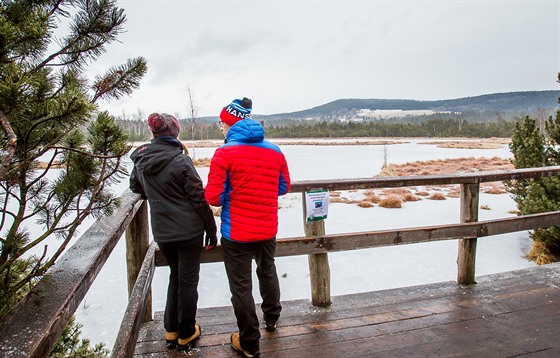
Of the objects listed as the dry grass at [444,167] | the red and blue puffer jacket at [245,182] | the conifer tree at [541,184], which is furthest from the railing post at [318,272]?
the dry grass at [444,167]

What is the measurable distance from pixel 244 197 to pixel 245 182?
9 centimetres

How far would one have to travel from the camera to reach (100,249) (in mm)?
1364

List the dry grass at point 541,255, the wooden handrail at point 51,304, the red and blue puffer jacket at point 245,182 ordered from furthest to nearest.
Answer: the dry grass at point 541,255
the red and blue puffer jacket at point 245,182
the wooden handrail at point 51,304

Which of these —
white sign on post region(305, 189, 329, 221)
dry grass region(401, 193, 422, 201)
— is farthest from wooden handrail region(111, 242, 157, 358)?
dry grass region(401, 193, 422, 201)

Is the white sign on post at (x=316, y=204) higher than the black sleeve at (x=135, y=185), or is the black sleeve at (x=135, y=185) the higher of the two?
the black sleeve at (x=135, y=185)

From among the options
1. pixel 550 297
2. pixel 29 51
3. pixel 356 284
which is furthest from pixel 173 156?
pixel 356 284

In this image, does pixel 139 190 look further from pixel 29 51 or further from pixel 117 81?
pixel 29 51

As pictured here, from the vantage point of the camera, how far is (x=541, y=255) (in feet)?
22.3

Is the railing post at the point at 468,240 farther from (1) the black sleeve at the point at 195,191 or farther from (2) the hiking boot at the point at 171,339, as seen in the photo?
(2) the hiking boot at the point at 171,339

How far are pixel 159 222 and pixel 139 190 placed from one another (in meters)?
0.33

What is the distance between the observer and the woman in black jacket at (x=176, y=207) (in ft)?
6.89

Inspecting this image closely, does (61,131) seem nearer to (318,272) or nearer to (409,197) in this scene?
(318,272)

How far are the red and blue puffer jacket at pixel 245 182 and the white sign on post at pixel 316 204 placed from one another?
0.66 meters

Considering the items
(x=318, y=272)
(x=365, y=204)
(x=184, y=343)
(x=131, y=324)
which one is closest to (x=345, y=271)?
(x=318, y=272)
